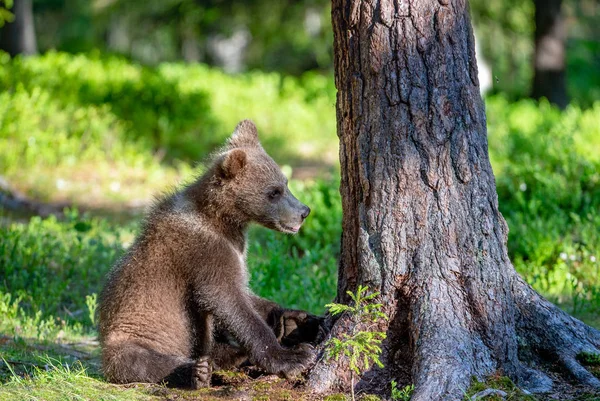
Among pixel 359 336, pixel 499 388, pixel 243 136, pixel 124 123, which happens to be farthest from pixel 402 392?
pixel 124 123

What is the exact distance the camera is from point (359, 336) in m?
4.31

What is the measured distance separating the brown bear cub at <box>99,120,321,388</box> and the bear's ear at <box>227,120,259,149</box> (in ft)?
0.78

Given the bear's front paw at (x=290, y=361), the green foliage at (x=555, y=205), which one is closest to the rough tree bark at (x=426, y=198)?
the bear's front paw at (x=290, y=361)

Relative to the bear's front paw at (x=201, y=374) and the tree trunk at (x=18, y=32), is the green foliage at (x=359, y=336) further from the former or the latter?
the tree trunk at (x=18, y=32)

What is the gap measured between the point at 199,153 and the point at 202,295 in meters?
9.05

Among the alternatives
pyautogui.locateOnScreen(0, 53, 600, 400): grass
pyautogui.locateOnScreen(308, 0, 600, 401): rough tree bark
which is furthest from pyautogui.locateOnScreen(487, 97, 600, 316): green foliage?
pyautogui.locateOnScreen(308, 0, 600, 401): rough tree bark

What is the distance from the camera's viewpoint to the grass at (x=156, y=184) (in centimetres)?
652

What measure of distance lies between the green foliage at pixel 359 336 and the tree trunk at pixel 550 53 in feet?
49.4

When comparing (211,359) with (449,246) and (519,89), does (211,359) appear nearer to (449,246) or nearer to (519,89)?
(449,246)

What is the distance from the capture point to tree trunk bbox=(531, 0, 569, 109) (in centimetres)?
1803

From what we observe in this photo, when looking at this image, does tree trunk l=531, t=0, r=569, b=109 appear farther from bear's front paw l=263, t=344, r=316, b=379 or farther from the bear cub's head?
bear's front paw l=263, t=344, r=316, b=379

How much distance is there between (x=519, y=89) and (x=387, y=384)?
2073cm

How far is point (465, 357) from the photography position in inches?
172

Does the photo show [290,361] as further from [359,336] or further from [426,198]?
[426,198]
